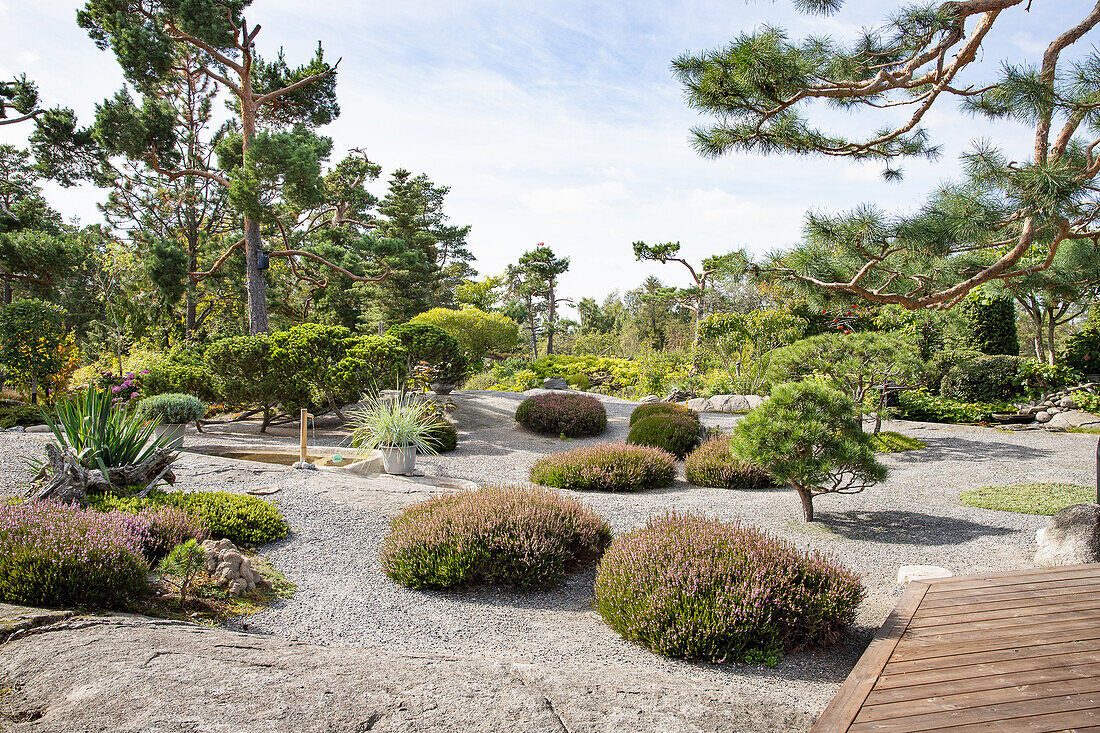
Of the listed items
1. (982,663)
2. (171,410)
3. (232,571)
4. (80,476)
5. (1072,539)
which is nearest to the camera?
(982,663)

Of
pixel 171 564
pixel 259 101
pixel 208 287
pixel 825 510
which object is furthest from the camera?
pixel 208 287

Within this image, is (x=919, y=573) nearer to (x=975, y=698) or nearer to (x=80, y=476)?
(x=975, y=698)

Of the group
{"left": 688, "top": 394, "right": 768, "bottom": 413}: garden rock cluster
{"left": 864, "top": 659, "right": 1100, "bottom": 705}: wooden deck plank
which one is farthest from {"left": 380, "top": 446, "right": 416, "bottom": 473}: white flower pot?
{"left": 688, "top": 394, "right": 768, "bottom": 413}: garden rock cluster

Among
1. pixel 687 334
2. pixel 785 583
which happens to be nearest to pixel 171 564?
pixel 785 583

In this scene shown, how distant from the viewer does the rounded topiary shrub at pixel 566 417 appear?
11.2 m

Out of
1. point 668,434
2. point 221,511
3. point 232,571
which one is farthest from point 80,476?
point 668,434

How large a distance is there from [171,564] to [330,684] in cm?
191

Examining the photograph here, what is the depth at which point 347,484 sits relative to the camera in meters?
6.47

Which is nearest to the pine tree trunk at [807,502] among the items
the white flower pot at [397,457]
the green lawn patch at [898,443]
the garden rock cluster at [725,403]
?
the green lawn patch at [898,443]

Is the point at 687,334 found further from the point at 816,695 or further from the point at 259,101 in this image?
the point at 816,695

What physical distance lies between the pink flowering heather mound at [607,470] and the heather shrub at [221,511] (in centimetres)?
320

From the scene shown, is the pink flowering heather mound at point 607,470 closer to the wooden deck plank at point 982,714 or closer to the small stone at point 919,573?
the small stone at point 919,573

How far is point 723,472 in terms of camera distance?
7.37 metres

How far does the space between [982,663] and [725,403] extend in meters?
11.0
